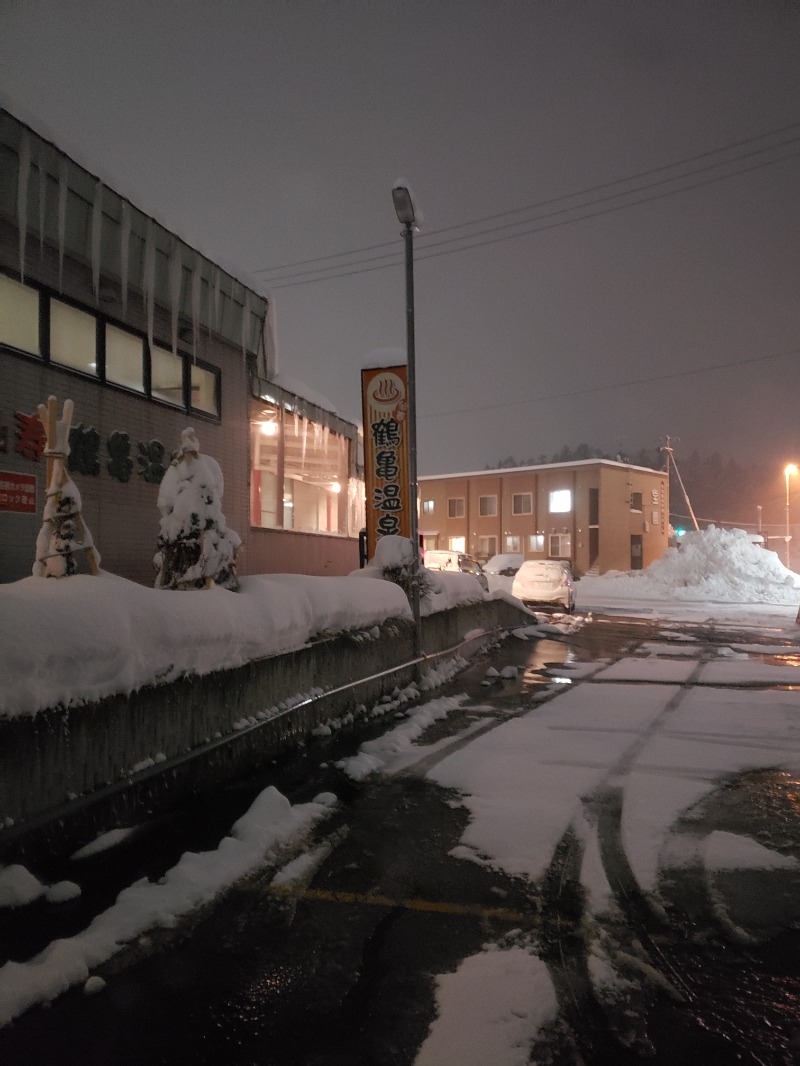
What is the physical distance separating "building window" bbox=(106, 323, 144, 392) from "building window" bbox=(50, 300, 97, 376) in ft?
0.87

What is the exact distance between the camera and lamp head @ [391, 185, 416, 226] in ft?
30.6

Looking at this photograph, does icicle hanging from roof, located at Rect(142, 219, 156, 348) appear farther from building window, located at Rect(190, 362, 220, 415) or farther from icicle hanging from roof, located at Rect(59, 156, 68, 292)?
building window, located at Rect(190, 362, 220, 415)

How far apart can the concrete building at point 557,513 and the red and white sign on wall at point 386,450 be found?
120ft

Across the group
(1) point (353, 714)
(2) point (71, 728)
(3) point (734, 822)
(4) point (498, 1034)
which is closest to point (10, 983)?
(2) point (71, 728)

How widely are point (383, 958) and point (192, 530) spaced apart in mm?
4671

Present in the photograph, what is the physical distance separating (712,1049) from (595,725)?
5083mm

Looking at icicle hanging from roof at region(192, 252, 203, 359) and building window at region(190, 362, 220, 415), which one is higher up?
icicle hanging from roof at region(192, 252, 203, 359)

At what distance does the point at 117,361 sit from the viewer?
30.7ft

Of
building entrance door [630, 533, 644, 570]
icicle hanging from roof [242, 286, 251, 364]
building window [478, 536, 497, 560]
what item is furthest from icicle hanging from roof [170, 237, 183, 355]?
building entrance door [630, 533, 644, 570]

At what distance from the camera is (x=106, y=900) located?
11.5 ft

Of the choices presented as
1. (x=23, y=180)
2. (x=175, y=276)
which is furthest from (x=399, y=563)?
(x=23, y=180)

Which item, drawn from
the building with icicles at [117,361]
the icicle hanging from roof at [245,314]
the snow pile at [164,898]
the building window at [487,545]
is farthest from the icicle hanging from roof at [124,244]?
the building window at [487,545]

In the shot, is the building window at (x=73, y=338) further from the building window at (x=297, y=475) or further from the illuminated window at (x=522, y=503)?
the illuminated window at (x=522, y=503)

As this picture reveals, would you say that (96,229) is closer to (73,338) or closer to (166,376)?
(73,338)
